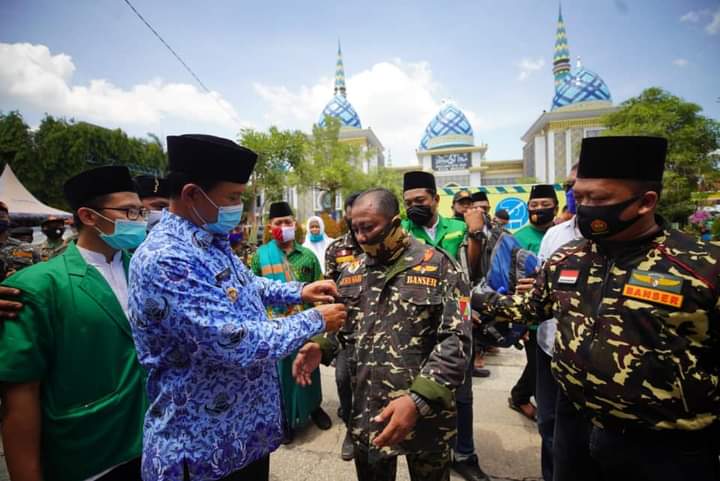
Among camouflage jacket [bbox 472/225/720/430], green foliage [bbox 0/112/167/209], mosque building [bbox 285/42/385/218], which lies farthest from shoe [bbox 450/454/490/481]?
mosque building [bbox 285/42/385/218]

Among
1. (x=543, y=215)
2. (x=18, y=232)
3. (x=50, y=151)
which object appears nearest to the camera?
(x=543, y=215)

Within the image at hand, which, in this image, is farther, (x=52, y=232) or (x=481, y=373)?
(x=52, y=232)

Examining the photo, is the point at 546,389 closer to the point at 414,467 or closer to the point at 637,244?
the point at 414,467

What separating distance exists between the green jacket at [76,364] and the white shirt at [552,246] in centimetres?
251

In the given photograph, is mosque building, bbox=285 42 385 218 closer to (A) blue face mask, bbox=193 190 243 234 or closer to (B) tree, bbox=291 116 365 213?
(B) tree, bbox=291 116 365 213

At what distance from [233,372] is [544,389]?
219cm

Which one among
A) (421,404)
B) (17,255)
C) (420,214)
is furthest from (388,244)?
(17,255)

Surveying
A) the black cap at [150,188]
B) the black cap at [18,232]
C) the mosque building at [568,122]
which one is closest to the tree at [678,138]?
the mosque building at [568,122]

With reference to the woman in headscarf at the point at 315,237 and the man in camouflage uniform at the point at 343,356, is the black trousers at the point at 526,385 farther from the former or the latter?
the woman in headscarf at the point at 315,237

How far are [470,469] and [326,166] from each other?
1144 inches

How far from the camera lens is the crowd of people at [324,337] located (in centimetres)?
137

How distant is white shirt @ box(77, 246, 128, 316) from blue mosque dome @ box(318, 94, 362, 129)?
44.9 meters

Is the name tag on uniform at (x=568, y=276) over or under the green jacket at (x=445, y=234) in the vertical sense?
→ under

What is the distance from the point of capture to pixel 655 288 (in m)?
1.46
